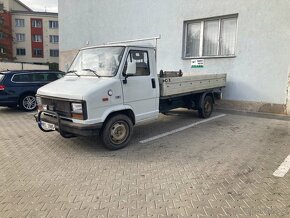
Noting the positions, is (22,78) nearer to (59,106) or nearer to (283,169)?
(59,106)

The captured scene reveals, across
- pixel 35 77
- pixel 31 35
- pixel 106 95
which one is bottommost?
pixel 106 95

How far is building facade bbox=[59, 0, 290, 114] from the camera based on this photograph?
8.91 m

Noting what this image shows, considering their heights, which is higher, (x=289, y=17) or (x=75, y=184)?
(x=289, y=17)

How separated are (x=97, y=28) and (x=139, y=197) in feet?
42.9

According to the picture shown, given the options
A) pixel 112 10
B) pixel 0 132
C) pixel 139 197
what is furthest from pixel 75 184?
pixel 112 10

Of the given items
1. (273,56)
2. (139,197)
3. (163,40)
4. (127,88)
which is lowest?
(139,197)

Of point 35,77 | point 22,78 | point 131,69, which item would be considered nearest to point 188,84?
point 131,69

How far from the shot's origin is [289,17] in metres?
8.54

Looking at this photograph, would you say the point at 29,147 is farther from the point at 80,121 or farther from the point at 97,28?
the point at 97,28

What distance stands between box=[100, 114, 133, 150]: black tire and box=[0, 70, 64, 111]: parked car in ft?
20.4

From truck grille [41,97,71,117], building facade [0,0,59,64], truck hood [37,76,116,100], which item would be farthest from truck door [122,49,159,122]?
building facade [0,0,59,64]

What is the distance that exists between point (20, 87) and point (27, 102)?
67 cm

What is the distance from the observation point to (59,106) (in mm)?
5477

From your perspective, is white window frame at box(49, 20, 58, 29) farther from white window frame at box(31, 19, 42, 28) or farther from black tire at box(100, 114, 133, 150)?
black tire at box(100, 114, 133, 150)
